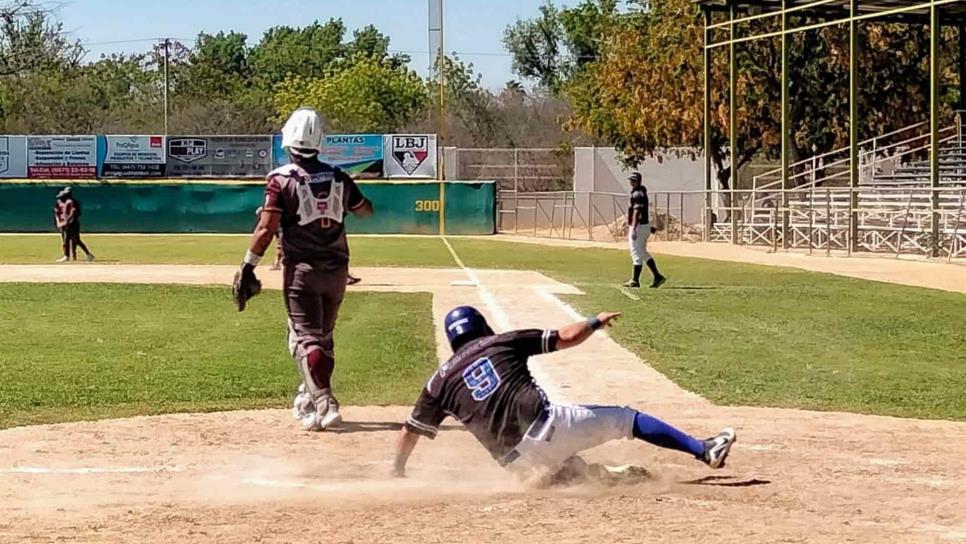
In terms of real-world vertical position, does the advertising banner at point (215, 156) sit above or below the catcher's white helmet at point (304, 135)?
above

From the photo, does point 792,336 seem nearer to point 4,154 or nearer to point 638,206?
point 638,206

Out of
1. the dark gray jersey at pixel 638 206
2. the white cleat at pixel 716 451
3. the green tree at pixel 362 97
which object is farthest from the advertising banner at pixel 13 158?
the white cleat at pixel 716 451

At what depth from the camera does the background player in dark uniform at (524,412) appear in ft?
23.4

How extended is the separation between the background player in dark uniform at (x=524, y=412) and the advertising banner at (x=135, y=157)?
172 ft

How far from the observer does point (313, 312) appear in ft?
30.2

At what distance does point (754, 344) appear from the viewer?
15164 millimetres

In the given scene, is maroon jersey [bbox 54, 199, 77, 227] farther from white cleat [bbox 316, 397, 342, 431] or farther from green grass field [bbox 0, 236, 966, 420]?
white cleat [bbox 316, 397, 342, 431]

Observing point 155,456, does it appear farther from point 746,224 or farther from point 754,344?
point 746,224

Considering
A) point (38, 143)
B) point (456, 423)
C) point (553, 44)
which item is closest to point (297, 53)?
point (553, 44)

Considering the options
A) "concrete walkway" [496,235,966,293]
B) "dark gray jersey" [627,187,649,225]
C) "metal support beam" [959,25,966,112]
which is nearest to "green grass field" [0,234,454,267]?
"concrete walkway" [496,235,966,293]

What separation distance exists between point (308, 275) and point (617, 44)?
151ft

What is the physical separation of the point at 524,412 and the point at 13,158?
5513 centimetres

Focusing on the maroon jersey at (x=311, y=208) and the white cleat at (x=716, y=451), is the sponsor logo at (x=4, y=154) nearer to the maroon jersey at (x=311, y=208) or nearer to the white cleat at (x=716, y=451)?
the maroon jersey at (x=311, y=208)

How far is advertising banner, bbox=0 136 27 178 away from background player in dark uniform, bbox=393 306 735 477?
5453 centimetres
